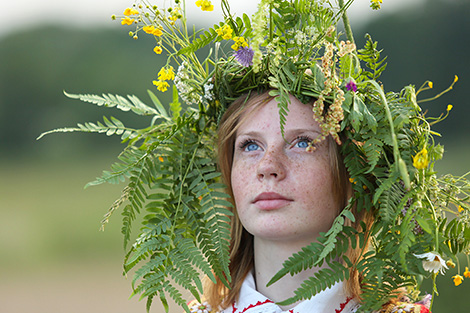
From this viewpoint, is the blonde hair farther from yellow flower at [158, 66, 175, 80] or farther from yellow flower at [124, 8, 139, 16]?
yellow flower at [124, 8, 139, 16]

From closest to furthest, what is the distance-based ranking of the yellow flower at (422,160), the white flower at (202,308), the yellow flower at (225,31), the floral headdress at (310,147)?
the yellow flower at (422,160) < the floral headdress at (310,147) < the yellow flower at (225,31) < the white flower at (202,308)

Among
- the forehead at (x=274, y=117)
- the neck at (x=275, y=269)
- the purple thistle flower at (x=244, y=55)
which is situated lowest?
the neck at (x=275, y=269)

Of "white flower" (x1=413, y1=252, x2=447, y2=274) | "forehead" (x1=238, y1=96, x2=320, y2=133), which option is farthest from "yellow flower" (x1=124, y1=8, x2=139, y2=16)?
"white flower" (x1=413, y1=252, x2=447, y2=274)

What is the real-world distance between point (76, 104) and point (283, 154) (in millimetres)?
4389

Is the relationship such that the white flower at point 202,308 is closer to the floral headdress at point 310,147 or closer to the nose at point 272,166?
the floral headdress at point 310,147

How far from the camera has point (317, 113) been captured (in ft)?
4.06

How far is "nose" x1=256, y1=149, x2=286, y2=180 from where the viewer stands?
132cm

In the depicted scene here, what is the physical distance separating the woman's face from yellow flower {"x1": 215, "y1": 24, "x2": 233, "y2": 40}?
0.21m

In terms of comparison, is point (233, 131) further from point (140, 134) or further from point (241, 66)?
point (140, 134)

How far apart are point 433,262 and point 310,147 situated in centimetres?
37

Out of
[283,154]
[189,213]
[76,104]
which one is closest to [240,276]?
[189,213]

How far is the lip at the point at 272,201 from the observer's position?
1324mm

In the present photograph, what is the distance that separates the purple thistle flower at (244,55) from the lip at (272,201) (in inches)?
13.5

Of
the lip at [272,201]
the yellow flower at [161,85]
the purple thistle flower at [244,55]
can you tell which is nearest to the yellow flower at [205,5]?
the purple thistle flower at [244,55]
